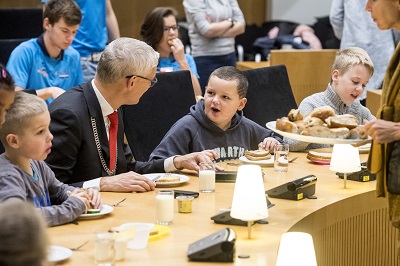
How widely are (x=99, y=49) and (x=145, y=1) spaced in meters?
4.32

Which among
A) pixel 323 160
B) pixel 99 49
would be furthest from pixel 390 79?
pixel 99 49

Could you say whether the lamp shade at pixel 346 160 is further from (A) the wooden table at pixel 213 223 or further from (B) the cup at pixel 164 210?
(B) the cup at pixel 164 210

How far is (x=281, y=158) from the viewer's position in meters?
4.03

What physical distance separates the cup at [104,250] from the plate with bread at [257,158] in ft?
5.42

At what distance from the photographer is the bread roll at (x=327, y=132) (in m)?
3.24

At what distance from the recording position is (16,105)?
10.2ft

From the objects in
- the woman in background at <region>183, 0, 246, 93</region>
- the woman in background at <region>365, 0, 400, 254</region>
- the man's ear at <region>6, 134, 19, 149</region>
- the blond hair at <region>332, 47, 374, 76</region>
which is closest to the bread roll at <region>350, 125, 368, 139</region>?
the woman in background at <region>365, 0, 400, 254</region>

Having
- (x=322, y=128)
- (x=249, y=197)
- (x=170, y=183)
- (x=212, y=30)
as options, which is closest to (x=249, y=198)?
(x=249, y=197)

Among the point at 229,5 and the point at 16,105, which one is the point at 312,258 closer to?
the point at 16,105

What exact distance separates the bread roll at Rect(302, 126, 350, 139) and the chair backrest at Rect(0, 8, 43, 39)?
4603 millimetres

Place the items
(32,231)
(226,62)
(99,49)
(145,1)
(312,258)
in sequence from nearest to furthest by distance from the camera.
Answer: (32,231), (312,258), (99,49), (226,62), (145,1)

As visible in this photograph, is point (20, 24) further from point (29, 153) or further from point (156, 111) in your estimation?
point (29, 153)

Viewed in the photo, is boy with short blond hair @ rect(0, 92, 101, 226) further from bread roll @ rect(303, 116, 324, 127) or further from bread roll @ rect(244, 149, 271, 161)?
→ bread roll @ rect(244, 149, 271, 161)

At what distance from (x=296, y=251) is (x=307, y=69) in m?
4.66
